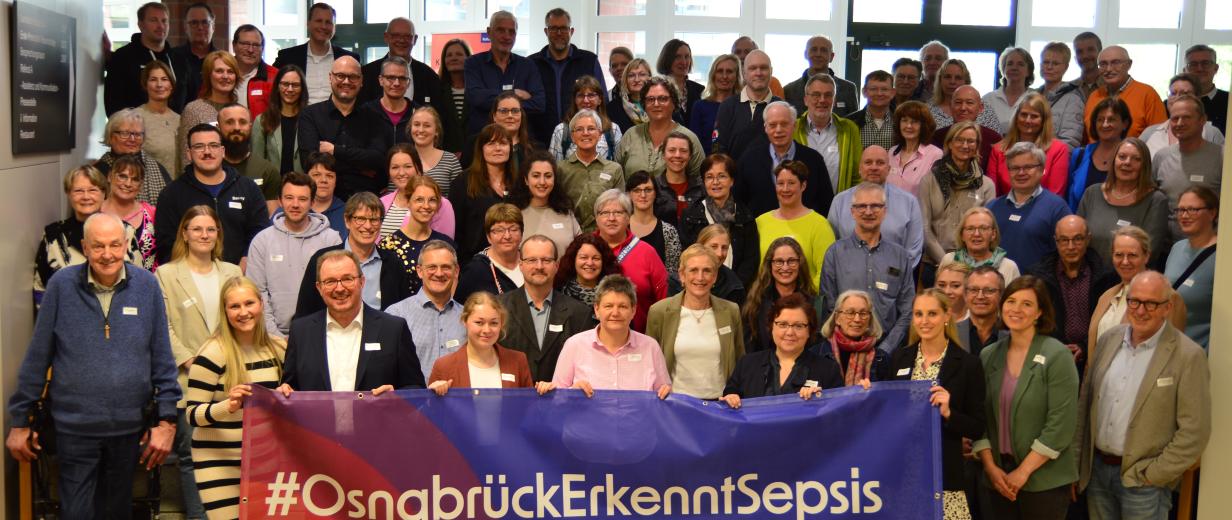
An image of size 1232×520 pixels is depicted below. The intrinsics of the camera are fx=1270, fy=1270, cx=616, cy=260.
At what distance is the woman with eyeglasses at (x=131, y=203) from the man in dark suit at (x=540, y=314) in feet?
7.35

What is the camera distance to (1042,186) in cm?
841

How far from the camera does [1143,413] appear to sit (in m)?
5.93

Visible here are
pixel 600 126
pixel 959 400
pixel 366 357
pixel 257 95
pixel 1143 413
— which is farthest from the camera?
pixel 257 95

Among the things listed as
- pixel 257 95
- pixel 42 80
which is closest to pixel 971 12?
pixel 257 95

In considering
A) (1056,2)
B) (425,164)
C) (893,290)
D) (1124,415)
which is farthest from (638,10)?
(1124,415)

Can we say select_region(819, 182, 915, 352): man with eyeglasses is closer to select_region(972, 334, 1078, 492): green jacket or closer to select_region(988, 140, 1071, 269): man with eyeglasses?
select_region(988, 140, 1071, 269): man with eyeglasses

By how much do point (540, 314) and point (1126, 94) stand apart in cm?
540

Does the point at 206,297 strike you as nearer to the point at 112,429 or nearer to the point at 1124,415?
the point at 112,429

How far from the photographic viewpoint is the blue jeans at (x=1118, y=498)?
19.6 ft

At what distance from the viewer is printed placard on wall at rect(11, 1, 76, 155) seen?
676 cm

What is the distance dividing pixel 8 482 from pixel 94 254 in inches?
59.2

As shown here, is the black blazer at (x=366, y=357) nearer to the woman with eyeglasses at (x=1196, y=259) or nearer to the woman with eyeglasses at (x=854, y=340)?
the woman with eyeglasses at (x=854, y=340)

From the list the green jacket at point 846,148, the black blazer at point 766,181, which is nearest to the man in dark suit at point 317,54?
the black blazer at point 766,181

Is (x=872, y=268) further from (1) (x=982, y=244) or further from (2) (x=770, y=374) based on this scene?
(2) (x=770, y=374)
